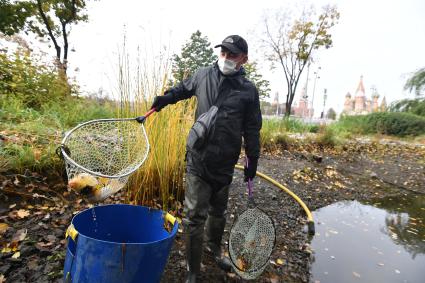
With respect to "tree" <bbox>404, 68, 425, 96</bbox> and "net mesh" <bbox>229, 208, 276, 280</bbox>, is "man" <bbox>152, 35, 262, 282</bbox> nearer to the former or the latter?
"net mesh" <bbox>229, 208, 276, 280</bbox>

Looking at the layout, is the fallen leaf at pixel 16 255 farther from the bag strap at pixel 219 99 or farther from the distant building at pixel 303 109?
the distant building at pixel 303 109

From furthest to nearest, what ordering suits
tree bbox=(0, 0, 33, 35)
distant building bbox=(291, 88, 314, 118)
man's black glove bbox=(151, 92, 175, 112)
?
1. distant building bbox=(291, 88, 314, 118)
2. tree bbox=(0, 0, 33, 35)
3. man's black glove bbox=(151, 92, 175, 112)

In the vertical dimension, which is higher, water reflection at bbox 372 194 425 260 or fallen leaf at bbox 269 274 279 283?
fallen leaf at bbox 269 274 279 283

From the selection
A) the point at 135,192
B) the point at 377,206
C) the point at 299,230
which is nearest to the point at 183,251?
the point at 135,192

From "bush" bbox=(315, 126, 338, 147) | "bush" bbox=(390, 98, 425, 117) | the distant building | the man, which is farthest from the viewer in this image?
the distant building

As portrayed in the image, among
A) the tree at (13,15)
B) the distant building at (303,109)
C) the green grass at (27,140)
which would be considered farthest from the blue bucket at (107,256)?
the distant building at (303,109)

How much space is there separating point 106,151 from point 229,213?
66.6 inches

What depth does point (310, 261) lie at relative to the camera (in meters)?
2.88

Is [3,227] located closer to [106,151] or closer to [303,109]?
[106,151]

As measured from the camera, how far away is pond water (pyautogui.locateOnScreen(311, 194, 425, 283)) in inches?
110

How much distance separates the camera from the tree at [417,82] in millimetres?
18562

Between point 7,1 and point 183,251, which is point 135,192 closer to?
point 183,251

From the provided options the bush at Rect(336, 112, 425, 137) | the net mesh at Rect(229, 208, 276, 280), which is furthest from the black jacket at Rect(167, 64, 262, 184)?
the bush at Rect(336, 112, 425, 137)

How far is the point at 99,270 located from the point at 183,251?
1261 mm
